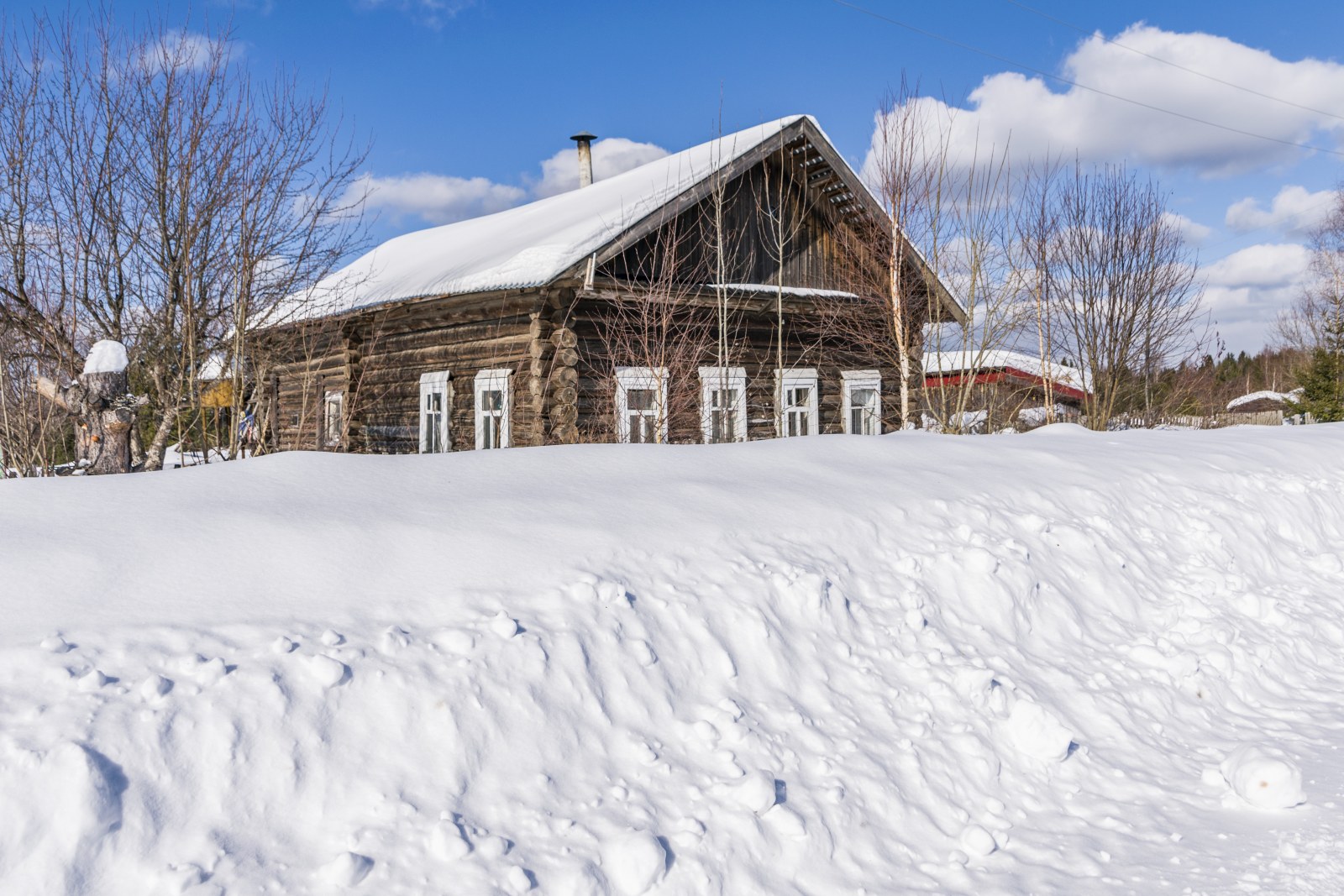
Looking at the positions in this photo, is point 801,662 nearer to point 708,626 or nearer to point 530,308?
point 708,626

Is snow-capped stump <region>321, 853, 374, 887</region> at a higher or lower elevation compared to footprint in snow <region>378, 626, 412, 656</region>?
lower

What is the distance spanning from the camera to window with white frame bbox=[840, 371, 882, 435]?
13664 mm

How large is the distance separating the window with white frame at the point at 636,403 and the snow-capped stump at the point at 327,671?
310 inches

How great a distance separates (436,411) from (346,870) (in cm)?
1105

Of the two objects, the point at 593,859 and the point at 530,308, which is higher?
the point at 530,308

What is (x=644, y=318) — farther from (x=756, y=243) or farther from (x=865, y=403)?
(x=865, y=403)

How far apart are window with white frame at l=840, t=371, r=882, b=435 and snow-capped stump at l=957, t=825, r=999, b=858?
423 inches

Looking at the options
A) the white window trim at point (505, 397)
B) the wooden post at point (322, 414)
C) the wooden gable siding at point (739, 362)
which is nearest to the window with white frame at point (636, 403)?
the wooden gable siding at point (739, 362)

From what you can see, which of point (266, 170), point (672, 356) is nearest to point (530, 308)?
point (672, 356)

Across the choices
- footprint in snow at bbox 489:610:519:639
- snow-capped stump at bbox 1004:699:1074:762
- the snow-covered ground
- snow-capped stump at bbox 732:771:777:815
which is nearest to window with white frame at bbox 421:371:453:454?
the snow-covered ground

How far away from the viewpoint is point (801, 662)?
378cm

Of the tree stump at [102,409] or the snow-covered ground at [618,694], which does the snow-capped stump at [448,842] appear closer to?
the snow-covered ground at [618,694]

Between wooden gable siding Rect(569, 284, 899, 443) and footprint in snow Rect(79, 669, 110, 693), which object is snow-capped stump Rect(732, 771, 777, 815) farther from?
wooden gable siding Rect(569, 284, 899, 443)

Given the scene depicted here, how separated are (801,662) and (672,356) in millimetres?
7523
